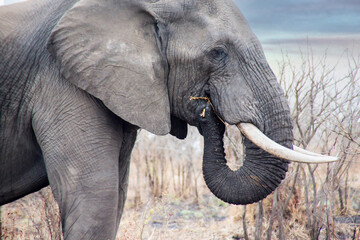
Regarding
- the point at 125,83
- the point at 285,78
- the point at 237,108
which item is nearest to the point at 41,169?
the point at 125,83

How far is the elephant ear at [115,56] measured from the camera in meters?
3.52

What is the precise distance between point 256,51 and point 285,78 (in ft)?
5.77

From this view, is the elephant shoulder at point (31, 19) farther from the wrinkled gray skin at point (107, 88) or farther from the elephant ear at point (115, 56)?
the elephant ear at point (115, 56)

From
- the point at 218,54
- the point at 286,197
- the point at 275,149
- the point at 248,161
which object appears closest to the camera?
the point at 275,149

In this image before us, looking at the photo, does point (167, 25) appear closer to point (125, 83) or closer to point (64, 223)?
point (125, 83)

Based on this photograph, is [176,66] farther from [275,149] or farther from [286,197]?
[286,197]

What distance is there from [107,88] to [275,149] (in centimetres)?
121

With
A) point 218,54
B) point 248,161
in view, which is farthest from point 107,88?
point 248,161

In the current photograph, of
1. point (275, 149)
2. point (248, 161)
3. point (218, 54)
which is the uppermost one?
point (218, 54)

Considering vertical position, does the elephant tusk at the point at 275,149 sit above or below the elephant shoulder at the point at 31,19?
above

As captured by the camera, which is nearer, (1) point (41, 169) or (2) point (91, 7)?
(2) point (91, 7)

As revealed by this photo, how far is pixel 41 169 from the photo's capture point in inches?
154

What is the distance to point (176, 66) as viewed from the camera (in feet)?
12.4

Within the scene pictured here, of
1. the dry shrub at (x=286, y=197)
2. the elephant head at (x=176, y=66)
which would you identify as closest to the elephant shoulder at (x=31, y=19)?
the elephant head at (x=176, y=66)
